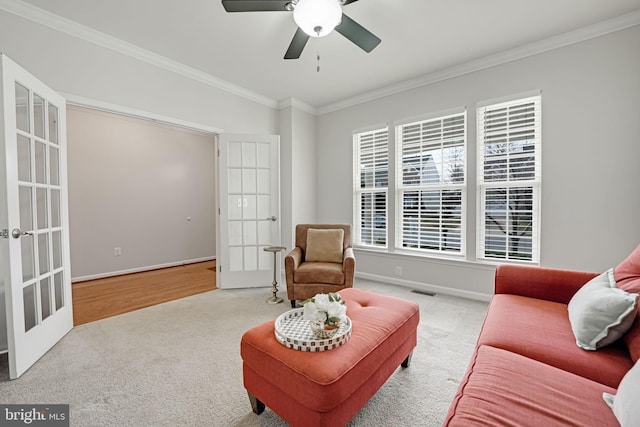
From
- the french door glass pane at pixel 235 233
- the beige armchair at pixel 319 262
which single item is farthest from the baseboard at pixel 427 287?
the french door glass pane at pixel 235 233

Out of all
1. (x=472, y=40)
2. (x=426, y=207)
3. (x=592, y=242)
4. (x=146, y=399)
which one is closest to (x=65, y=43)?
(x=146, y=399)

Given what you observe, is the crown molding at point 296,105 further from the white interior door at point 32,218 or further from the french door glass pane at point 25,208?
the french door glass pane at point 25,208

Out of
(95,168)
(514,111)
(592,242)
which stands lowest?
(592,242)

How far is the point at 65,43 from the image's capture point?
8.26 ft

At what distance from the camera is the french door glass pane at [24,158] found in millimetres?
1995

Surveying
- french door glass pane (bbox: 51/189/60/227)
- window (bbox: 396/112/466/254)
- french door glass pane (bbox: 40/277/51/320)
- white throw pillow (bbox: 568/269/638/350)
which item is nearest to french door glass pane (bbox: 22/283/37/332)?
french door glass pane (bbox: 40/277/51/320)

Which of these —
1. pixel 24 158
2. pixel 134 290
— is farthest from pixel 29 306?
pixel 134 290

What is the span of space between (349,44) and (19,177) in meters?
2.96

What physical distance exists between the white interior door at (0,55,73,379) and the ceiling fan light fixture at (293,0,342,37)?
1.89 meters

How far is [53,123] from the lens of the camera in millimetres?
2357

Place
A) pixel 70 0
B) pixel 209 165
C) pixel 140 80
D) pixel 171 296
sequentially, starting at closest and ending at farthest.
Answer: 1. pixel 70 0
2. pixel 140 80
3. pixel 171 296
4. pixel 209 165

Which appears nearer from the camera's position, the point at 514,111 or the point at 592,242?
the point at 592,242

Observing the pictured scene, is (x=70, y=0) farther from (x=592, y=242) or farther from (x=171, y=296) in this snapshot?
(x=592, y=242)

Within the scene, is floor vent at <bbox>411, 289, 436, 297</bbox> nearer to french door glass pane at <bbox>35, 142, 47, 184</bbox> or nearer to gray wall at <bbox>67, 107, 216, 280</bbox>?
french door glass pane at <bbox>35, 142, 47, 184</bbox>
